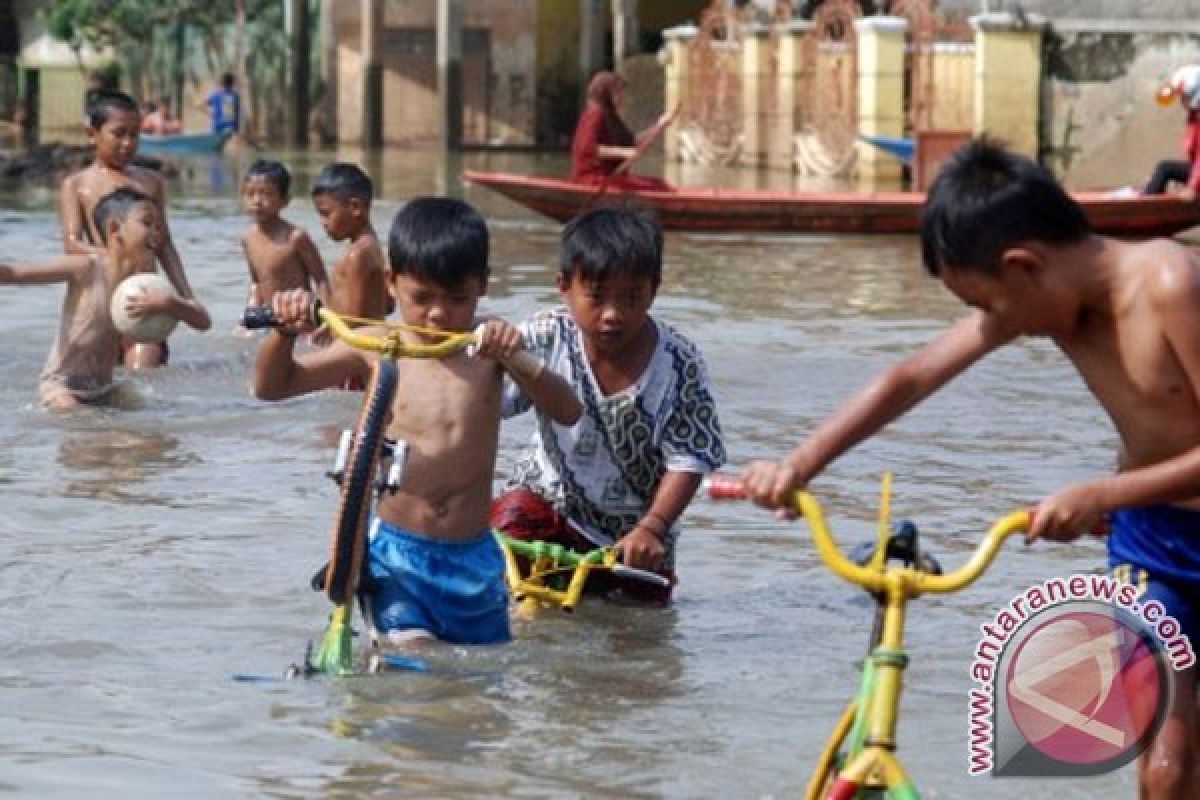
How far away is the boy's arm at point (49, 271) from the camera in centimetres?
1007

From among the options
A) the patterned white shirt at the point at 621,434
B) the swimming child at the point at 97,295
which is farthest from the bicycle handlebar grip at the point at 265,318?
the swimming child at the point at 97,295

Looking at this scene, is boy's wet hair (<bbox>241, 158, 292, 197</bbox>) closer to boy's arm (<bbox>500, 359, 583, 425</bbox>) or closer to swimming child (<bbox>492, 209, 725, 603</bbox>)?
swimming child (<bbox>492, 209, 725, 603</bbox>)

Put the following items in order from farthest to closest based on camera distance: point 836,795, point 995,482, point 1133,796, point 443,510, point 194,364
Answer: point 194,364
point 995,482
point 443,510
point 1133,796
point 836,795

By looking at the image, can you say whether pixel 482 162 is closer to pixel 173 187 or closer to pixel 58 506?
pixel 173 187

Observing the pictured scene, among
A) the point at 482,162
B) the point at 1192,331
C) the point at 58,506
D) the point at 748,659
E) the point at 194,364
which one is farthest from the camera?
the point at 482,162

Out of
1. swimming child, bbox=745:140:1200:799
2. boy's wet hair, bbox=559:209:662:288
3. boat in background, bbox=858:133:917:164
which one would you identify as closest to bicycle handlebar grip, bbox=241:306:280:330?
boy's wet hair, bbox=559:209:662:288

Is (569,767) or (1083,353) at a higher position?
(1083,353)

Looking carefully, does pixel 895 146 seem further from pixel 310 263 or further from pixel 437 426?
pixel 437 426

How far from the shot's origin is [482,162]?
123 feet

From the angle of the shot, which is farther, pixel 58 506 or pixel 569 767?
pixel 58 506

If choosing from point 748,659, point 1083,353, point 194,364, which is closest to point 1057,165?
point 194,364

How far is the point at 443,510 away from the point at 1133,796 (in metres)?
1.65

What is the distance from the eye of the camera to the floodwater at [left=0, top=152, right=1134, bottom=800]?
5.65 meters

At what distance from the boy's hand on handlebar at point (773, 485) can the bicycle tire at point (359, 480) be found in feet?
4.88
